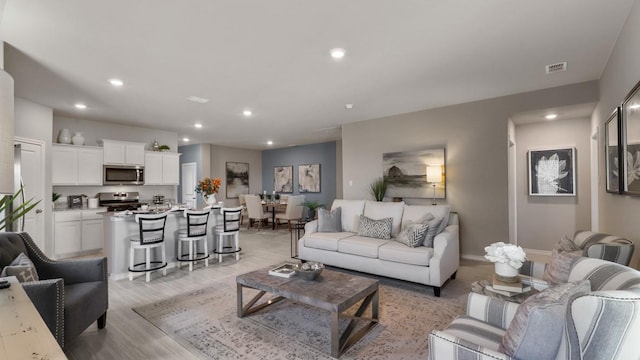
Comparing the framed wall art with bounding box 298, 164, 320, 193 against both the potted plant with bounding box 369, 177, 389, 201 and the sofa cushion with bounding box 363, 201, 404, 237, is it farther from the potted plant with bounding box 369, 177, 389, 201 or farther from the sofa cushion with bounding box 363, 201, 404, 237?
the sofa cushion with bounding box 363, 201, 404, 237

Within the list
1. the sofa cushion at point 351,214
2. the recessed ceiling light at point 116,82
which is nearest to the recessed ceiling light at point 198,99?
the recessed ceiling light at point 116,82

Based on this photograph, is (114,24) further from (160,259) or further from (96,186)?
(96,186)

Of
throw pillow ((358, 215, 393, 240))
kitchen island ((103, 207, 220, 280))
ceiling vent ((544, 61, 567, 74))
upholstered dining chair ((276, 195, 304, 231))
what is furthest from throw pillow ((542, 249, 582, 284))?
upholstered dining chair ((276, 195, 304, 231))

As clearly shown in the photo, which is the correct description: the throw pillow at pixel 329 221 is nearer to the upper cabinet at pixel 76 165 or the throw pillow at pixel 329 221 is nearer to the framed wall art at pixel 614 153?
the framed wall art at pixel 614 153

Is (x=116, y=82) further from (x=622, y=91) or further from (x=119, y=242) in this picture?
(x=622, y=91)

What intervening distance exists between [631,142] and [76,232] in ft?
24.9

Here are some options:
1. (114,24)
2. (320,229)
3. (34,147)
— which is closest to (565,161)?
(320,229)

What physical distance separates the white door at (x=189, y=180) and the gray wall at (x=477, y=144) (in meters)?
6.61

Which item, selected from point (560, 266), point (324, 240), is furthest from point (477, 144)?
point (560, 266)

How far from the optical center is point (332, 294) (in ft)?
7.98

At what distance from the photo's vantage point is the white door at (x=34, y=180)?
4438mm

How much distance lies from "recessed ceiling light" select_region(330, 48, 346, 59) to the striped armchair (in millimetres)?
2403

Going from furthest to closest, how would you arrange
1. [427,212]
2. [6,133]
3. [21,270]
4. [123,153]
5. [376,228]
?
[123,153], [376,228], [427,212], [21,270], [6,133]

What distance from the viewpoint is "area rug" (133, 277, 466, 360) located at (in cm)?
230
